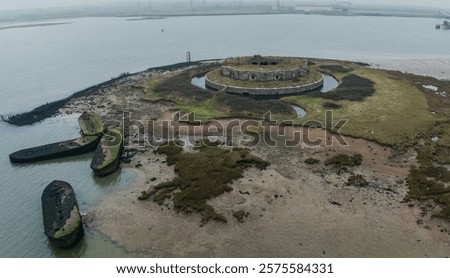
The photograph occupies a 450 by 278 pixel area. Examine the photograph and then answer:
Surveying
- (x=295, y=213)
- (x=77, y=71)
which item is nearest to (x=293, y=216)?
(x=295, y=213)

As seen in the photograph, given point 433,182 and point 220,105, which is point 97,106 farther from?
point 433,182

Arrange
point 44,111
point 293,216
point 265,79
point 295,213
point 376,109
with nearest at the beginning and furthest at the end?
point 293,216
point 295,213
point 376,109
point 44,111
point 265,79

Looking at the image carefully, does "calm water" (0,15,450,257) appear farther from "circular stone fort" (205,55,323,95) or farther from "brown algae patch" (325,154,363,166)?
"circular stone fort" (205,55,323,95)

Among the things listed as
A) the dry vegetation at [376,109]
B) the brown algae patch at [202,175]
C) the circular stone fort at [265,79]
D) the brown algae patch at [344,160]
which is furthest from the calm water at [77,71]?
the circular stone fort at [265,79]

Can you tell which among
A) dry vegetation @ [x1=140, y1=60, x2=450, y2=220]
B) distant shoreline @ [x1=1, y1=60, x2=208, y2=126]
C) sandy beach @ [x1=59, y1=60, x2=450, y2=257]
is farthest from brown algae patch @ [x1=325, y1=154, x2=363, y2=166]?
distant shoreline @ [x1=1, y1=60, x2=208, y2=126]

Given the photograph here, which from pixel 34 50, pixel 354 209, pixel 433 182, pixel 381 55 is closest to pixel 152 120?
pixel 354 209

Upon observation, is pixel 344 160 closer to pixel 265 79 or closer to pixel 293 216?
pixel 293 216
